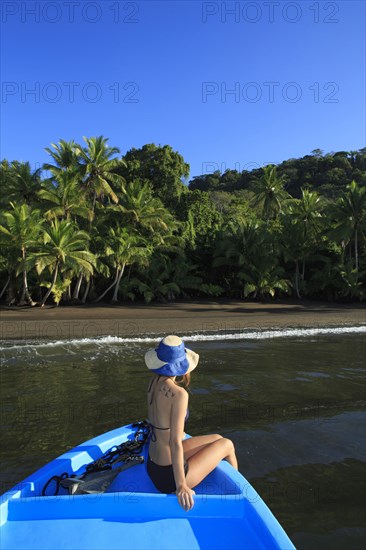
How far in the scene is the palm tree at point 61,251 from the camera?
24.5 m

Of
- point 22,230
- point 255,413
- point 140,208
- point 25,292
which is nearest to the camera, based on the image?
point 255,413

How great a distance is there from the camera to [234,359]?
13.1m

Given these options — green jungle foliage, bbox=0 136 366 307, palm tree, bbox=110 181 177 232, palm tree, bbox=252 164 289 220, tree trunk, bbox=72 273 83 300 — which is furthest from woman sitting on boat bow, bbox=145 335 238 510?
palm tree, bbox=252 164 289 220

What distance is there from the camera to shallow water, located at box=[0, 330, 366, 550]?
16.3ft

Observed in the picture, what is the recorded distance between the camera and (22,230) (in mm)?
24328

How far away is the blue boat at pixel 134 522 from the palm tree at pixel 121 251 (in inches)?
949

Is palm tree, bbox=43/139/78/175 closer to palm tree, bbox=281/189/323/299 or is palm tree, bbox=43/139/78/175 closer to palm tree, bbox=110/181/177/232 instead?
palm tree, bbox=110/181/177/232

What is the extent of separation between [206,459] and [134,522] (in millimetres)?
869

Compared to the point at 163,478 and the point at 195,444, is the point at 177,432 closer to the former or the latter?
the point at 163,478

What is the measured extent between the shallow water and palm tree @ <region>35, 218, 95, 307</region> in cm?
1041

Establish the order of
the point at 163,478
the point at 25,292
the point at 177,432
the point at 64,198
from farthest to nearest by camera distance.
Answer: the point at 64,198 < the point at 25,292 < the point at 163,478 < the point at 177,432

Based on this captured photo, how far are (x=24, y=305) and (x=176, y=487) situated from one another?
25134 mm

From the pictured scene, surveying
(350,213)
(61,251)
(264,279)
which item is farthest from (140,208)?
(350,213)

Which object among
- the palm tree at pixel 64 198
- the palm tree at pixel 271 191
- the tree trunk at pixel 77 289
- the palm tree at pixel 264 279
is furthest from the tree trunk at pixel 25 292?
the palm tree at pixel 271 191
